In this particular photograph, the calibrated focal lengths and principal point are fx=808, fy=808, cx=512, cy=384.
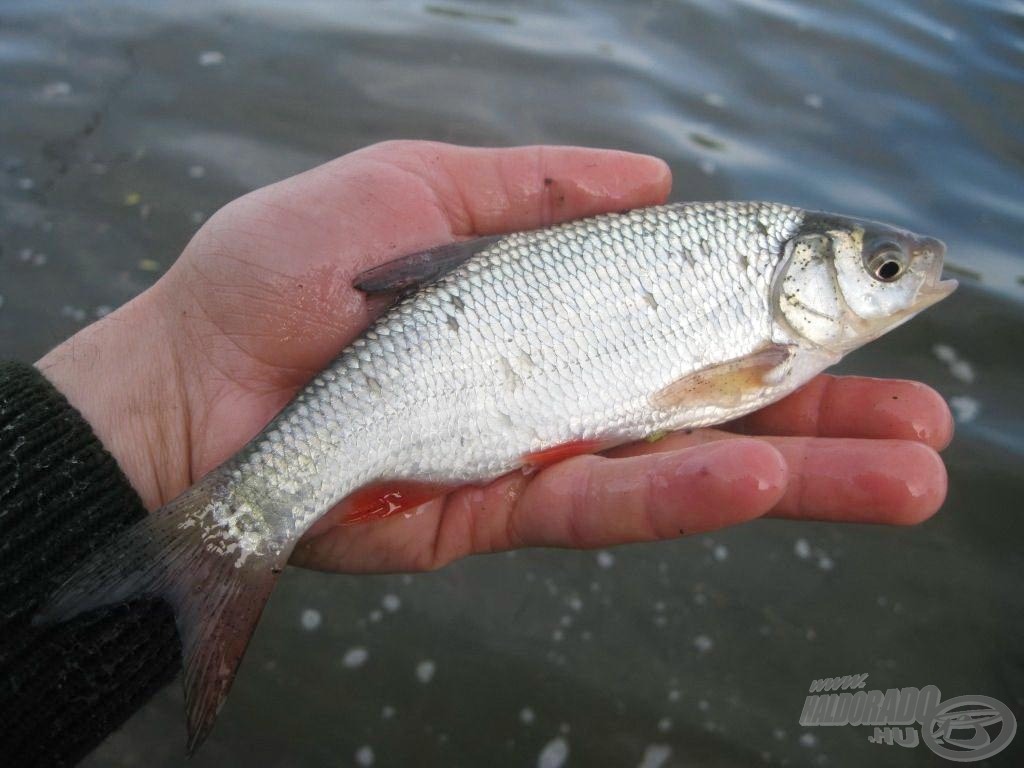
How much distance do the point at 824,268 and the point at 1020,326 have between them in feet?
6.56

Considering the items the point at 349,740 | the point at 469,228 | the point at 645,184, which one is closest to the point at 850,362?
the point at 645,184

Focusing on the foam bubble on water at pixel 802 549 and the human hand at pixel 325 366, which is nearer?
the human hand at pixel 325 366

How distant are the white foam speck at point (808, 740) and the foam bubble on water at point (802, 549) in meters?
0.72

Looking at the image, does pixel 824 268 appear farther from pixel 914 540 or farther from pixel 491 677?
pixel 491 677

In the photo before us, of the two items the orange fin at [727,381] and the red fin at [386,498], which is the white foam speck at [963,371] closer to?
the orange fin at [727,381]

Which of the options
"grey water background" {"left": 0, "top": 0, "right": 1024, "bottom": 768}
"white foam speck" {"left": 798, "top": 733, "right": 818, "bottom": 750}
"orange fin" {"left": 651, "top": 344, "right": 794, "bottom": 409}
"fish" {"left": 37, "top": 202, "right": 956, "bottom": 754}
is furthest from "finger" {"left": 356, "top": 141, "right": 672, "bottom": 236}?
"white foam speck" {"left": 798, "top": 733, "right": 818, "bottom": 750}

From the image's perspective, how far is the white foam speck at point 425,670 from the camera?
2.93 m

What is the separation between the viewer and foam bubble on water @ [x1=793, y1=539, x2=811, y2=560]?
10.8ft

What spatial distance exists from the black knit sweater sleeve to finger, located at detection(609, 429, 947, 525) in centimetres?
163

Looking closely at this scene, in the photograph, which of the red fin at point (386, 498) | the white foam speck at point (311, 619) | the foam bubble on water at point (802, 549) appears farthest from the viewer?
the foam bubble on water at point (802, 549)

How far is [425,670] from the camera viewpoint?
2951 millimetres

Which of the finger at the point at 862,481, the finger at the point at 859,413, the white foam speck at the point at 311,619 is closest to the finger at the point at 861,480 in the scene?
the finger at the point at 862,481
